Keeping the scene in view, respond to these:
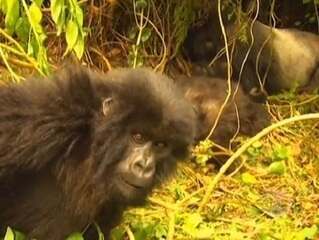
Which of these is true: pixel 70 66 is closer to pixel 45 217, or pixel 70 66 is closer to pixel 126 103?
pixel 126 103

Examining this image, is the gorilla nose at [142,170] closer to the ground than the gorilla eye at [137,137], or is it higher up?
closer to the ground

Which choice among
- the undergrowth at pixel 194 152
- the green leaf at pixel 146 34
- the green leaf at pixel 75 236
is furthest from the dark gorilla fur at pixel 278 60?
the green leaf at pixel 75 236

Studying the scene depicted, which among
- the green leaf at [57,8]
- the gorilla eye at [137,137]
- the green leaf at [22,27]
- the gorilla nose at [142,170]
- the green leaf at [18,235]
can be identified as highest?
the green leaf at [57,8]

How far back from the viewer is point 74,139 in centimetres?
266

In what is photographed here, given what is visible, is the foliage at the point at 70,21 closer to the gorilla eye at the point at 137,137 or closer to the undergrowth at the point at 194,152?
the undergrowth at the point at 194,152

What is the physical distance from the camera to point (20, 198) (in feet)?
9.07

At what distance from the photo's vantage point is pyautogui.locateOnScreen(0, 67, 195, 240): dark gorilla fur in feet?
8.58

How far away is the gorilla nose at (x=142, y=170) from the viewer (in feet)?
8.74

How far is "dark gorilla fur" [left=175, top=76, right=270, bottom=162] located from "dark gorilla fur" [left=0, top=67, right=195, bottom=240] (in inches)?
59.5

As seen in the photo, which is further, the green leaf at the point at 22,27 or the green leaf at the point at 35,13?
the green leaf at the point at 22,27

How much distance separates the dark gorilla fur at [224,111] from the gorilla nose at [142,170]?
5.04ft

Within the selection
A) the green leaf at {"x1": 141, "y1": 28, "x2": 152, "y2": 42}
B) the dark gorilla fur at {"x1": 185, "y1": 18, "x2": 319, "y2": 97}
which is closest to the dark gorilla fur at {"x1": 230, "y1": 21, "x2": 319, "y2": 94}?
the dark gorilla fur at {"x1": 185, "y1": 18, "x2": 319, "y2": 97}

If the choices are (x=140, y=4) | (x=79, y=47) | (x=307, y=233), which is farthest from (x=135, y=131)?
(x=140, y=4)

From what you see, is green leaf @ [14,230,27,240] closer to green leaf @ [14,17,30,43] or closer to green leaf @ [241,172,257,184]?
green leaf @ [14,17,30,43]
